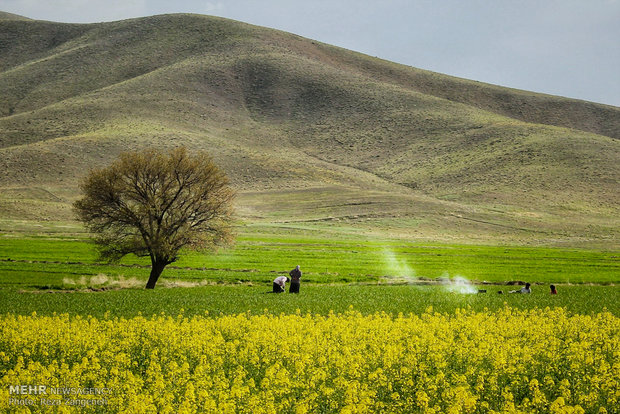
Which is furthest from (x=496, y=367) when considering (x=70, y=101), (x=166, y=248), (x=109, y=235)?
(x=70, y=101)

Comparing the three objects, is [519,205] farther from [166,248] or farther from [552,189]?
[166,248]

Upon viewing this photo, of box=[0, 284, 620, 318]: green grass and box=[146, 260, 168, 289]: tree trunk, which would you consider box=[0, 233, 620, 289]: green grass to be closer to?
box=[146, 260, 168, 289]: tree trunk

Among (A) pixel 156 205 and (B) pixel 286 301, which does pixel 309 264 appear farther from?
(B) pixel 286 301

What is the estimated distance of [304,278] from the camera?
41.0m

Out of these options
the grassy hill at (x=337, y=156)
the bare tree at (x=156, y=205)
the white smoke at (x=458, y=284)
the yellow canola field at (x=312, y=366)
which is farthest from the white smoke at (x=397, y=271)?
the grassy hill at (x=337, y=156)

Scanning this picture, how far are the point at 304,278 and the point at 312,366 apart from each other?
27.9 m

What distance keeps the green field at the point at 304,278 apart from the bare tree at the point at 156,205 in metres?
2.76

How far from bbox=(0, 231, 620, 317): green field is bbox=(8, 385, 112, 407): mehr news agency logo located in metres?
11.5

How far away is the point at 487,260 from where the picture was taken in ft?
187

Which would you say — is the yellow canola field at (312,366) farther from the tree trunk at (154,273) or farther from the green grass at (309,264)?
the green grass at (309,264)

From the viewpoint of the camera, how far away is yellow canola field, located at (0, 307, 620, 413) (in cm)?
1029

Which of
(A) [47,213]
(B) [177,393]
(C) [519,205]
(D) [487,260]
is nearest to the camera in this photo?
(B) [177,393]

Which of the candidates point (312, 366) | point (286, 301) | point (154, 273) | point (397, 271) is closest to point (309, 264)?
point (397, 271)

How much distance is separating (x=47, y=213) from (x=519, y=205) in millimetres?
94085
